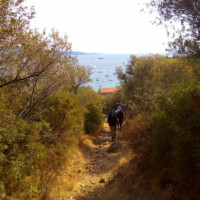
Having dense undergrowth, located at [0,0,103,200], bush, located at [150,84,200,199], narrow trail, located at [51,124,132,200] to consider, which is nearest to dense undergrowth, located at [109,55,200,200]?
bush, located at [150,84,200,199]

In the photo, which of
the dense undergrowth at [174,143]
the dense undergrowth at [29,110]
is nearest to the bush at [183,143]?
the dense undergrowth at [174,143]

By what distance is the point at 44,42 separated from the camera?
25.0 ft

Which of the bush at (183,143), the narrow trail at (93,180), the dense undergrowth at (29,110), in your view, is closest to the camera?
the bush at (183,143)

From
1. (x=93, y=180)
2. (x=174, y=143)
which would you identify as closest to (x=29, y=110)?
(x=93, y=180)

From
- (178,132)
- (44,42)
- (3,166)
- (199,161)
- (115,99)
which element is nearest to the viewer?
(199,161)

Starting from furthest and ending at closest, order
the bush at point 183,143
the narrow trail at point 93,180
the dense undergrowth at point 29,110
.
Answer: the narrow trail at point 93,180
the dense undergrowth at point 29,110
the bush at point 183,143

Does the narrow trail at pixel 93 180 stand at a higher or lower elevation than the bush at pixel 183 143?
lower

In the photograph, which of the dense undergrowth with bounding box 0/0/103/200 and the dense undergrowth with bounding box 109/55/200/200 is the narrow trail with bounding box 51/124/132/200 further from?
the dense undergrowth with bounding box 109/55/200/200

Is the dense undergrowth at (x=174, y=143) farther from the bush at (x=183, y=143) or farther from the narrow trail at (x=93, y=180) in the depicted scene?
the narrow trail at (x=93, y=180)

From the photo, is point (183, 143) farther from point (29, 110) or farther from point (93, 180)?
point (29, 110)

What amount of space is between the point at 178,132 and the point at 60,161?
6231mm

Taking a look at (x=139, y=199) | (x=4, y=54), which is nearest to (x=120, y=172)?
(x=139, y=199)

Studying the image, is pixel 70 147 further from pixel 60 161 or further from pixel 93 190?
pixel 93 190

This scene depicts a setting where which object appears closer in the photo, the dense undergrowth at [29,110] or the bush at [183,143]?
the bush at [183,143]
